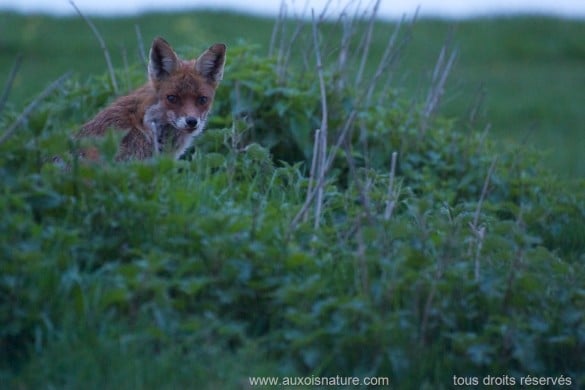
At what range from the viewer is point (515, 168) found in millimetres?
9125

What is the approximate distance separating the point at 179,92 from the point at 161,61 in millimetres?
274

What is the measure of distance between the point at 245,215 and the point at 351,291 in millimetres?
804

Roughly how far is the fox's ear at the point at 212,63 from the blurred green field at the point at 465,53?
676 cm

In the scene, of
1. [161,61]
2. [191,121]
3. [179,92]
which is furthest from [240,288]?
[161,61]

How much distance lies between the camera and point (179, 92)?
761cm

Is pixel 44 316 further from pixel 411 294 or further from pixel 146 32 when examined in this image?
pixel 146 32

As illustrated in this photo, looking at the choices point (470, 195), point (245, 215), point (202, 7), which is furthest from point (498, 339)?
point (202, 7)

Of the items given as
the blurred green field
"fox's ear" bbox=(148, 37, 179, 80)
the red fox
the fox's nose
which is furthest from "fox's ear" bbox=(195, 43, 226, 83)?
the blurred green field

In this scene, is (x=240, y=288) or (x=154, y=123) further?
(x=154, y=123)

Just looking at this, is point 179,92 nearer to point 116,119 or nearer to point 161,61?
point 161,61

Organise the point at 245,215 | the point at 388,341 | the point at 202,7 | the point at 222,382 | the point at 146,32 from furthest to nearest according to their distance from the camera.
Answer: the point at 202,7
the point at 146,32
the point at 245,215
the point at 388,341
the point at 222,382

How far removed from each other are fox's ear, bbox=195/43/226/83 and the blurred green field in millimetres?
6765

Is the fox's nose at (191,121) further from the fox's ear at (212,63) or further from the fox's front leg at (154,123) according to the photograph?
the fox's ear at (212,63)

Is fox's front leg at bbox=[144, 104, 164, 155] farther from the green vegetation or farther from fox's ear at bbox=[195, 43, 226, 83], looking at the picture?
the green vegetation
